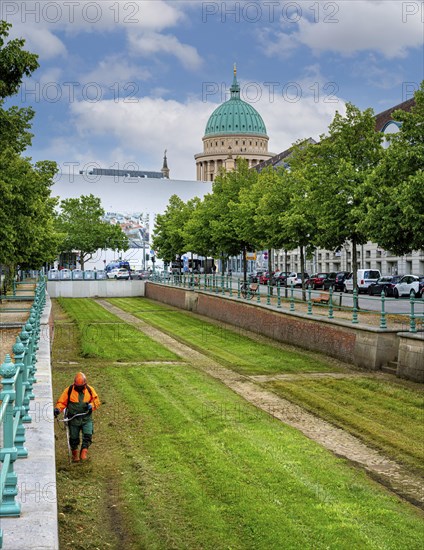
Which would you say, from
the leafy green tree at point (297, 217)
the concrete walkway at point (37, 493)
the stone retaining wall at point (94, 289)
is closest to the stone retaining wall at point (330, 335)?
the leafy green tree at point (297, 217)

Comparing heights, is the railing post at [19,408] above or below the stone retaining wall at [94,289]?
above

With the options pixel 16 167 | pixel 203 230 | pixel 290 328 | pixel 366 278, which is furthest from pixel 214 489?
pixel 203 230

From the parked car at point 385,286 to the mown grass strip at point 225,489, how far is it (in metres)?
35.1

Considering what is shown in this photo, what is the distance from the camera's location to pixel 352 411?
57.6 ft

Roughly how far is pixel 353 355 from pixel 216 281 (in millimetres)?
26327

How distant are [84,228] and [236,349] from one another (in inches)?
3302

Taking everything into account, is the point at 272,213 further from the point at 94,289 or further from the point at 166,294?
the point at 94,289

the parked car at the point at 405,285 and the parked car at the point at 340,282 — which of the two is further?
the parked car at the point at 340,282

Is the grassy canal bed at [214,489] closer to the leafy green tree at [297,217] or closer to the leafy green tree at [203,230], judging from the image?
the leafy green tree at [297,217]

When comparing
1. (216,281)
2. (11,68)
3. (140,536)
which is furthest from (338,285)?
(140,536)

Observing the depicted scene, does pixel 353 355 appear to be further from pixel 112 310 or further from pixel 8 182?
pixel 112 310

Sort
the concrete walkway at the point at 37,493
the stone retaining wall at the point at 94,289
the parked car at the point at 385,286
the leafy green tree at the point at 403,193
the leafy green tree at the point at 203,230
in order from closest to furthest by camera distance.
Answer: the concrete walkway at the point at 37,493 < the leafy green tree at the point at 403,193 < the parked car at the point at 385,286 < the leafy green tree at the point at 203,230 < the stone retaining wall at the point at 94,289

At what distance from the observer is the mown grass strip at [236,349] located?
24744 millimetres

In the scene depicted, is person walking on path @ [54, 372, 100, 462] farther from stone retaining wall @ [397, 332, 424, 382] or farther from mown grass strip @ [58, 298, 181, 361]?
mown grass strip @ [58, 298, 181, 361]
